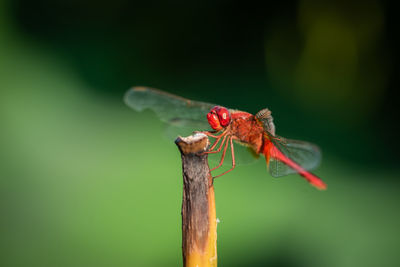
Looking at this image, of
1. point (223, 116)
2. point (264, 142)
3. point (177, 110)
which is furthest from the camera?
point (177, 110)

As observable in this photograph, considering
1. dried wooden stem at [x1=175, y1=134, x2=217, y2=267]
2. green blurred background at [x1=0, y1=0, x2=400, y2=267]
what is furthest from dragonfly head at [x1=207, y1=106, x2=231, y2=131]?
green blurred background at [x1=0, y1=0, x2=400, y2=267]

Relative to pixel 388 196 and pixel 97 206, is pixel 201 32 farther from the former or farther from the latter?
pixel 388 196

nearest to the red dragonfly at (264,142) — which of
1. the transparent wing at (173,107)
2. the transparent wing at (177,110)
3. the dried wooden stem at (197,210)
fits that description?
the transparent wing at (177,110)

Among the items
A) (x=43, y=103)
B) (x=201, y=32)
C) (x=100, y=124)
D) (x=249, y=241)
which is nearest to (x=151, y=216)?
(x=249, y=241)

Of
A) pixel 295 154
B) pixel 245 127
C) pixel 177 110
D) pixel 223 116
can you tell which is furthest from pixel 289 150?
pixel 177 110

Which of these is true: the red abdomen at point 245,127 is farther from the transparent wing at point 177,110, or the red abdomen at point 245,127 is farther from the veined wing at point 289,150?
the transparent wing at point 177,110

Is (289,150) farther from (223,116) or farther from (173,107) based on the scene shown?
(173,107)
